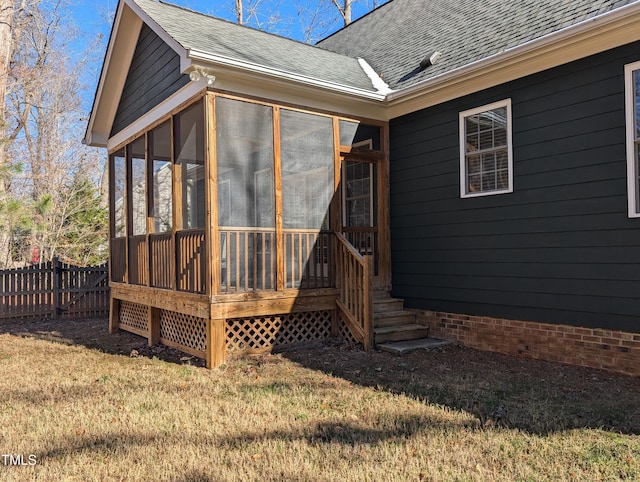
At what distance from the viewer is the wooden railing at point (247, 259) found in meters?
6.30

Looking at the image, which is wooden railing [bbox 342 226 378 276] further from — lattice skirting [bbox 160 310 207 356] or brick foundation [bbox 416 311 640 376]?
lattice skirting [bbox 160 310 207 356]

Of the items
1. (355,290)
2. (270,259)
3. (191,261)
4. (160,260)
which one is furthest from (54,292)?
(355,290)

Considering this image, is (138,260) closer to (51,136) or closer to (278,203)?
(278,203)

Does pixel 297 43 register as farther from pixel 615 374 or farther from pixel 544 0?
pixel 615 374

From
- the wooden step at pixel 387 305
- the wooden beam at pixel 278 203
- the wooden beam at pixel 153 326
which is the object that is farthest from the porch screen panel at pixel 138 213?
the wooden step at pixel 387 305

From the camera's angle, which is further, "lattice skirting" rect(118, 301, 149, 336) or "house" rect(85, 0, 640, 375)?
"lattice skirting" rect(118, 301, 149, 336)

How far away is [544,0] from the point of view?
7.05 meters

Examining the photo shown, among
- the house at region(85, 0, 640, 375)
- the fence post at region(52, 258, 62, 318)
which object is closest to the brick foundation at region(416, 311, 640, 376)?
the house at region(85, 0, 640, 375)

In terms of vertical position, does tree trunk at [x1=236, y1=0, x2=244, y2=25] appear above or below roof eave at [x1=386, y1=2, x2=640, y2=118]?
above

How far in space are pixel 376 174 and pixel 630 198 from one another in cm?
382

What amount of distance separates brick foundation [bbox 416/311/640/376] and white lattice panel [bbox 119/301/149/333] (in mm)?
4655

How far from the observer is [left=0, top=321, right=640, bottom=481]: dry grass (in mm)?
3129

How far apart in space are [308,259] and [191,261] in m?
1.55

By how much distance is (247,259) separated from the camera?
6.43 metres
